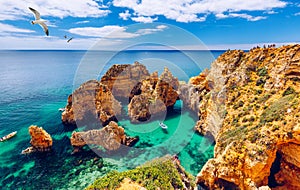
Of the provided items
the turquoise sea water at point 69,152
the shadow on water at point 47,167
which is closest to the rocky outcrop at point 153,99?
the turquoise sea water at point 69,152

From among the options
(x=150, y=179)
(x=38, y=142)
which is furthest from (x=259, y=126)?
(x=38, y=142)

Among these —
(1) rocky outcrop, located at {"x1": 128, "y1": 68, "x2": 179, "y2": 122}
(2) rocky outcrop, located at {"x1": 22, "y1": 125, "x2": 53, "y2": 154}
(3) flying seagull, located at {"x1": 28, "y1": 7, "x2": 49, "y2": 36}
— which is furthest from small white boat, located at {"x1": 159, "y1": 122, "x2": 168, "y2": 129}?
(3) flying seagull, located at {"x1": 28, "y1": 7, "x2": 49, "y2": 36}

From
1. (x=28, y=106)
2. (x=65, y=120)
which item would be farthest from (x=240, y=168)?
(x=28, y=106)

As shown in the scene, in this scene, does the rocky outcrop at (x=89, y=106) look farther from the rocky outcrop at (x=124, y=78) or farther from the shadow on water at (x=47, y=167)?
the rocky outcrop at (x=124, y=78)

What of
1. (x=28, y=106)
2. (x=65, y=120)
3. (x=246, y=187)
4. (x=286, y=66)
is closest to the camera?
(x=246, y=187)

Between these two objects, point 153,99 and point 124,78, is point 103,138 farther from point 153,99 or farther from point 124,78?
point 124,78

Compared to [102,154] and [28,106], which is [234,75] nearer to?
[102,154]
